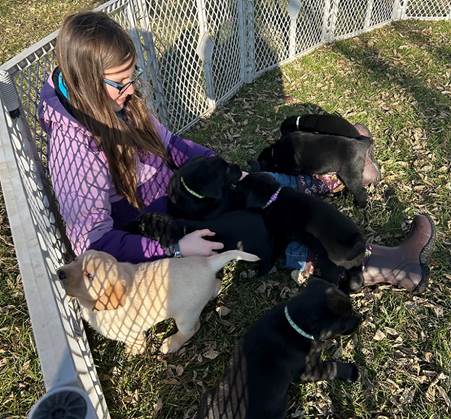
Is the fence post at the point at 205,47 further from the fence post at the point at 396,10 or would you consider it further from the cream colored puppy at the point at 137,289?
the fence post at the point at 396,10

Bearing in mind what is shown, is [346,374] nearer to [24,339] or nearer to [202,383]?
[202,383]

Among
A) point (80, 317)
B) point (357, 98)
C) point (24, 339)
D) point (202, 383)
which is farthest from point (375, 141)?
point (24, 339)

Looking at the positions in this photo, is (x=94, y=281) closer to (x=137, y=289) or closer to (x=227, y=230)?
(x=137, y=289)

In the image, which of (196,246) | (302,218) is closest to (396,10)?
(302,218)

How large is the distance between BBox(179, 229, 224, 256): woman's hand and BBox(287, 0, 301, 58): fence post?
181 inches

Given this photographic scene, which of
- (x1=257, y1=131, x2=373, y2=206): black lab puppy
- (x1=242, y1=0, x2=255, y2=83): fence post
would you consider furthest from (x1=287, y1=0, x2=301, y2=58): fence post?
(x1=257, y1=131, x2=373, y2=206): black lab puppy

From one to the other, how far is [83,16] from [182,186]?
4.54 ft

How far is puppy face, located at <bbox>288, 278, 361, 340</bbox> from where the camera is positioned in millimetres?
2543

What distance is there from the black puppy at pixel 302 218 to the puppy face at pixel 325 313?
2.32ft

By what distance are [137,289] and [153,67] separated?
2.95 m

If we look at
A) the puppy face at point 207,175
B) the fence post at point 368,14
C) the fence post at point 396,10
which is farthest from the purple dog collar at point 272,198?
the fence post at point 396,10

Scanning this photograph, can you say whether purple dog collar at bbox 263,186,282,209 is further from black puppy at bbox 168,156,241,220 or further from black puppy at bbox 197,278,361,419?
black puppy at bbox 197,278,361,419

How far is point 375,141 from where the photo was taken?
17.2ft

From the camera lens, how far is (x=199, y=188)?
136 inches
